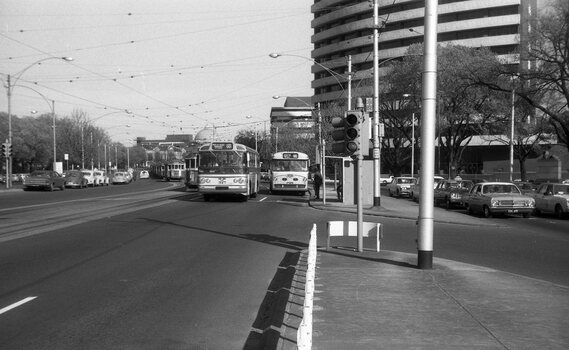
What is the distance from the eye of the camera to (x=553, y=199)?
81.9 ft

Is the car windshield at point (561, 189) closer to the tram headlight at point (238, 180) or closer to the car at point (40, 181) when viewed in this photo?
the tram headlight at point (238, 180)

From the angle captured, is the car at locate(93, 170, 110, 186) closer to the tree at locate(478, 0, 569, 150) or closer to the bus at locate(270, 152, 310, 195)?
the bus at locate(270, 152, 310, 195)

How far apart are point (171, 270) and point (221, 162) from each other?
67.2 feet

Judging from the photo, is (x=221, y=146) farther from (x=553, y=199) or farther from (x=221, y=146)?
(x=553, y=199)

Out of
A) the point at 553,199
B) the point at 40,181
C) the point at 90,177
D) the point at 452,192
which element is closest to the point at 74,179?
the point at 90,177

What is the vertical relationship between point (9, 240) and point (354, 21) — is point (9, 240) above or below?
below

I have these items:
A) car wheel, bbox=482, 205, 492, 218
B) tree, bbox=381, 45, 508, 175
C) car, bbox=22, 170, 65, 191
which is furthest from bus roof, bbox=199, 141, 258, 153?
car, bbox=22, 170, 65, 191

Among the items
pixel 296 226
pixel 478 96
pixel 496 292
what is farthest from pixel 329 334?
pixel 478 96

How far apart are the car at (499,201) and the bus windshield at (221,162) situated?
1181 centimetres

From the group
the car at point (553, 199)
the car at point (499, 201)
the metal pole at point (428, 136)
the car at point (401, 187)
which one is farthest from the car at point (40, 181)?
the metal pole at point (428, 136)

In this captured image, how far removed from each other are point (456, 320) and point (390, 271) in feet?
10.8

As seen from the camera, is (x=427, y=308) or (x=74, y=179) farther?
Answer: (x=74, y=179)

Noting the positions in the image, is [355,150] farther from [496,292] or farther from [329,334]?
[329,334]

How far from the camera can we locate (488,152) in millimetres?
82875
